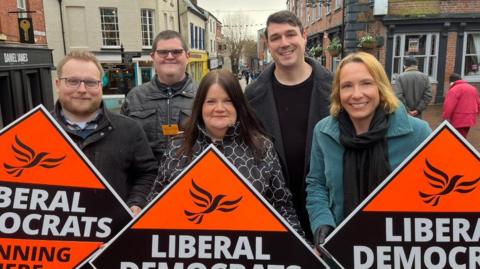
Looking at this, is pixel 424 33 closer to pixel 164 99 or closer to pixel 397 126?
pixel 164 99

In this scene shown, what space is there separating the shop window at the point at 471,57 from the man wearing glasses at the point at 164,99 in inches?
571

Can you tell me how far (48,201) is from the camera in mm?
2000

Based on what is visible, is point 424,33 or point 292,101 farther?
point 424,33

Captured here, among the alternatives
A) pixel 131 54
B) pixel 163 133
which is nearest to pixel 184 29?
pixel 131 54

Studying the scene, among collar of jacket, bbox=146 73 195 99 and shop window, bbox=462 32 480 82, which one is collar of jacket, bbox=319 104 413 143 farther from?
shop window, bbox=462 32 480 82

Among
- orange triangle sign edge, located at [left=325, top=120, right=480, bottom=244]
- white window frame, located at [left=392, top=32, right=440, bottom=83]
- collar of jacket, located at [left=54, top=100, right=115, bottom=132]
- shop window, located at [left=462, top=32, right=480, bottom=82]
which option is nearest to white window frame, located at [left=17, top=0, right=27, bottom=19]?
collar of jacket, located at [left=54, top=100, right=115, bottom=132]

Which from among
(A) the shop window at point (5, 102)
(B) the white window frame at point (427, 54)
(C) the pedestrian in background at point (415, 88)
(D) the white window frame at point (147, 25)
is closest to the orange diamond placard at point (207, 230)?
(C) the pedestrian in background at point (415, 88)

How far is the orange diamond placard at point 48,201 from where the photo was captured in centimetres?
197

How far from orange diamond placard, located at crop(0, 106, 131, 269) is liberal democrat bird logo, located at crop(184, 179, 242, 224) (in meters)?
0.40

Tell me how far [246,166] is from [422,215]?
901 millimetres

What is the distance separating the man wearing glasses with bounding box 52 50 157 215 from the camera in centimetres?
231

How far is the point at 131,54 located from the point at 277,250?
1566cm

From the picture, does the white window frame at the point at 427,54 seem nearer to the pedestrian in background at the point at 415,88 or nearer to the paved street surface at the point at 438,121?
the paved street surface at the point at 438,121

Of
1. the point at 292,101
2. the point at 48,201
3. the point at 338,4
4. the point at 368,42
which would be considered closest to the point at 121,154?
the point at 48,201
